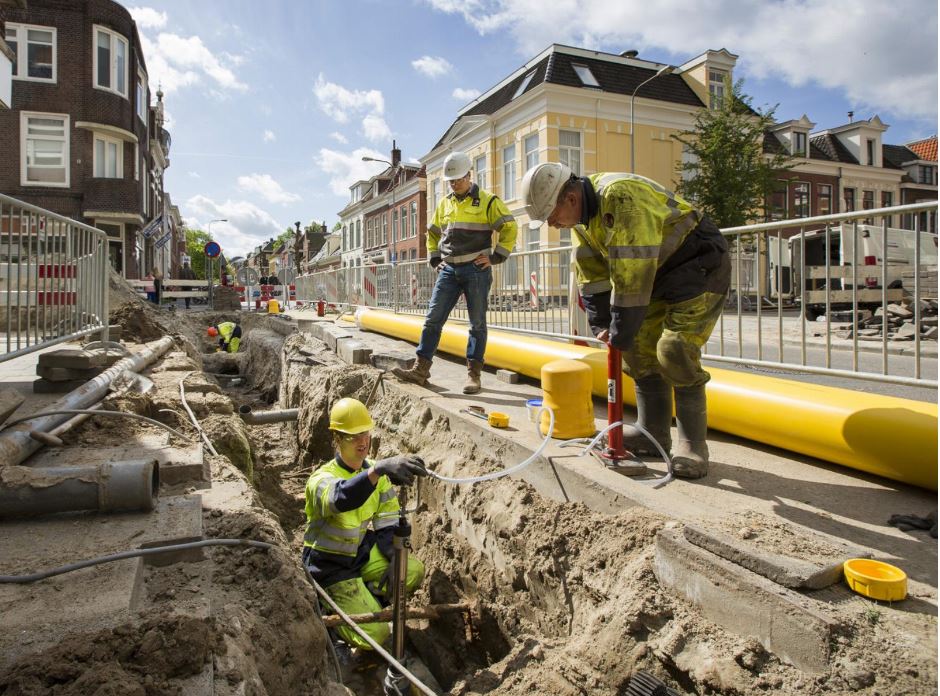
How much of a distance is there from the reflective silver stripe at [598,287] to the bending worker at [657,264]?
25 centimetres

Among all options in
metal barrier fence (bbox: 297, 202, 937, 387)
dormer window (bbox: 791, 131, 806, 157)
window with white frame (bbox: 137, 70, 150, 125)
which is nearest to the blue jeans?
metal barrier fence (bbox: 297, 202, 937, 387)

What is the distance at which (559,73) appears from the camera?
23.8m

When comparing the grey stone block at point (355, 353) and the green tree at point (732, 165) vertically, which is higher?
the green tree at point (732, 165)

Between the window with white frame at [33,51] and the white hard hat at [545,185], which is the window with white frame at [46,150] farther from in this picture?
the white hard hat at [545,185]

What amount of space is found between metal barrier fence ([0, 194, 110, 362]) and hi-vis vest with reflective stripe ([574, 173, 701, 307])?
12.6 ft

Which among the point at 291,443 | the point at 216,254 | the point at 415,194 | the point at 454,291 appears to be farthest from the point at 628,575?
the point at 415,194

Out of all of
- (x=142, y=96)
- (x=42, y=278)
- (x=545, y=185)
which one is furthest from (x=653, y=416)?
(x=142, y=96)

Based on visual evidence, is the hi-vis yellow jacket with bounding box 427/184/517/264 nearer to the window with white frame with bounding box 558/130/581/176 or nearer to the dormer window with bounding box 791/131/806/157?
Result: the window with white frame with bounding box 558/130/581/176

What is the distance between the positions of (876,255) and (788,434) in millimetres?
2125

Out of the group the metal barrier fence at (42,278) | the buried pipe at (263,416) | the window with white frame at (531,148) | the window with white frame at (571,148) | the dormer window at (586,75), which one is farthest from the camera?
the dormer window at (586,75)

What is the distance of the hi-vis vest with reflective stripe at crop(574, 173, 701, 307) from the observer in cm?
297

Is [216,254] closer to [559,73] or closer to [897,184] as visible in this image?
[559,73]

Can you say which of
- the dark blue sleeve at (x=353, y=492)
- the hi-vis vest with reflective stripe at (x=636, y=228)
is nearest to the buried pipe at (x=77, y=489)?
the dark blue sleeve at (x=353, y=492)

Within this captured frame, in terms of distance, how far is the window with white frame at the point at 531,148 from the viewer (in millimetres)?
23797
